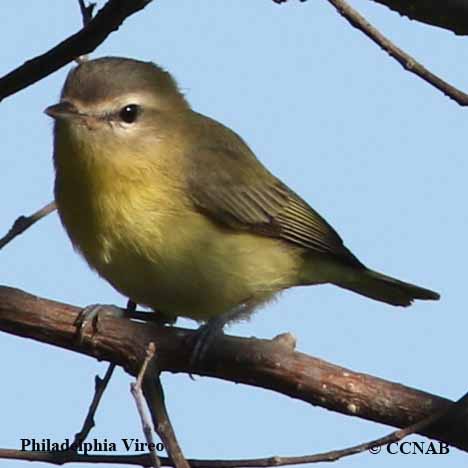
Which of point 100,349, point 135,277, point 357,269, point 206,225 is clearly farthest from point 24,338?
point 357,269

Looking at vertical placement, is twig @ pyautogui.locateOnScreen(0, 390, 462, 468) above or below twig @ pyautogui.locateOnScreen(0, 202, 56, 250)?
below

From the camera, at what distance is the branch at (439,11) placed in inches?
132

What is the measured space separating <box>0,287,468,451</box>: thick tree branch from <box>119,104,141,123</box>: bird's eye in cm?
119

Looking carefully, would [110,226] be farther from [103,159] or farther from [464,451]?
[464,451]

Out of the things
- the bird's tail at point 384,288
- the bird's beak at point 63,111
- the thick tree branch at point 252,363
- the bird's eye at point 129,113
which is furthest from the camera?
the bird's tail at point 384,288

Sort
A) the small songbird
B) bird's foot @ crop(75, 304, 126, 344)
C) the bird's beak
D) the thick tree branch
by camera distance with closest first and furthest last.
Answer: the thick tree branch → bird's foot @ crop(75, 304, 126, 344) → the bird's beak → the small songbird

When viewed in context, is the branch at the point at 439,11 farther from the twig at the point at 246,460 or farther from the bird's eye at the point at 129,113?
the bird's eye at the point at 129,113

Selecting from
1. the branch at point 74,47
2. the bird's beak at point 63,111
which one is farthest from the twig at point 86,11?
the bird's beak at point 63,111

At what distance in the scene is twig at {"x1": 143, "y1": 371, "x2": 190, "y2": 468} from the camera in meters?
2.97

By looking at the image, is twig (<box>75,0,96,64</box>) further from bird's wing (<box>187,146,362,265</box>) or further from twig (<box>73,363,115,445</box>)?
bird's wing (<box>187,146,362,265</box>)

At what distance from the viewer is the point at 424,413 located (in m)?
4.21

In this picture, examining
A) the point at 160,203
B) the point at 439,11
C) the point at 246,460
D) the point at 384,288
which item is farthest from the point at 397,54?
the point at 384,288

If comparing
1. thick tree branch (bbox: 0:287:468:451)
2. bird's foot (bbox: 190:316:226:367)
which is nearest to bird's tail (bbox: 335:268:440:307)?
bird's foot (bbox: 190:316:226:367)

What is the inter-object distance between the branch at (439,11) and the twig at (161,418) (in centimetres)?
157
